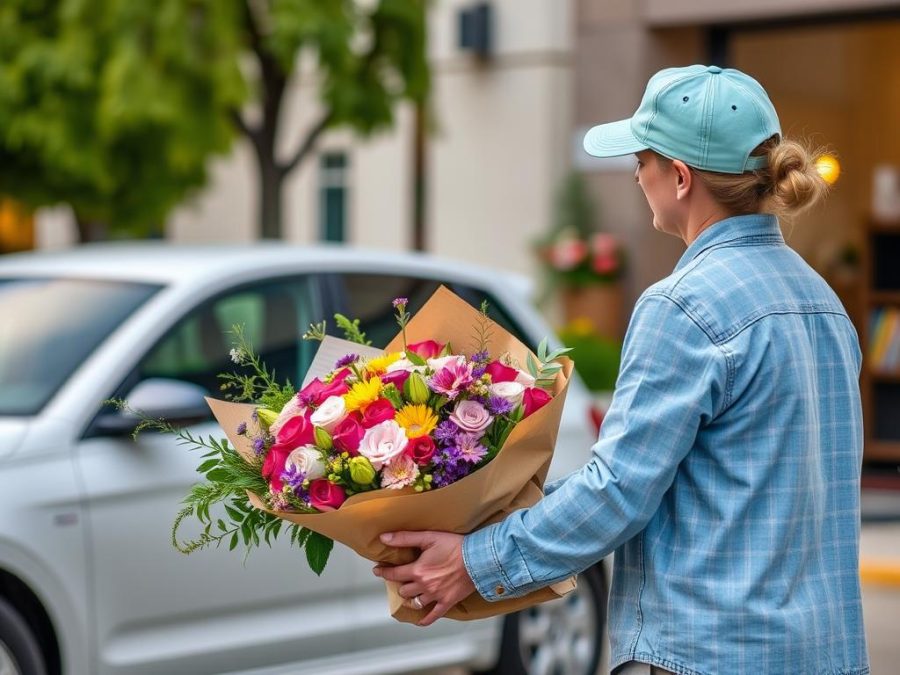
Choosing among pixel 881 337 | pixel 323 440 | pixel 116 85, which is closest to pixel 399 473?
pixel 323 440

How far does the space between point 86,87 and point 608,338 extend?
4867 mm

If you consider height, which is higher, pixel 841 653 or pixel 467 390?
pixel 467 390

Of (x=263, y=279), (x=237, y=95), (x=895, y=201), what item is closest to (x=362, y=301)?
(x=263, y=279)

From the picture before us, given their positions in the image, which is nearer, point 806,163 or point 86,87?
point 806,163

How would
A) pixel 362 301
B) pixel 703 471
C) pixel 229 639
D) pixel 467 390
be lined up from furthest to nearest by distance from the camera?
pixel 362 301
pixel 229 639
pixel 467 390
pixel 703 471

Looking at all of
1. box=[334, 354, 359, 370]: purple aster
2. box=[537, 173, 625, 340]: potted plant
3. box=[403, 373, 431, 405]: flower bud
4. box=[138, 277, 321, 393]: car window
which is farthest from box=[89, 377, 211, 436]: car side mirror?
box=[537, 173, 625, 340]: potted plant

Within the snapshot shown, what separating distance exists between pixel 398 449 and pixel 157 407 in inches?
94.5

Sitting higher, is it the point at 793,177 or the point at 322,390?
the point at 793,177

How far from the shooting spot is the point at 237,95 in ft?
35.3

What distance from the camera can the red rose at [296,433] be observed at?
2535mm

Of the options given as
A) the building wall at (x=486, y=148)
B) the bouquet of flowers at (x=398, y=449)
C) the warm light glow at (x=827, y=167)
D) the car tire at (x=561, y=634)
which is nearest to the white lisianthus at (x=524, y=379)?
the bouquet of flowers at (x=398, y=449)

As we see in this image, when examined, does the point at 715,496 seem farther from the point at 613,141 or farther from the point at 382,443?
the point at 613,141

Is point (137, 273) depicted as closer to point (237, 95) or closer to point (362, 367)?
point (362, 367)

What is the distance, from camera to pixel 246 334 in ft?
16.7
